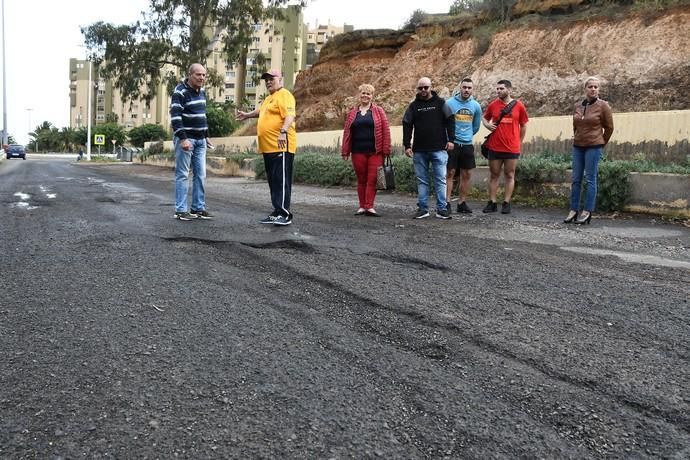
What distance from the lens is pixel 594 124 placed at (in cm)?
709

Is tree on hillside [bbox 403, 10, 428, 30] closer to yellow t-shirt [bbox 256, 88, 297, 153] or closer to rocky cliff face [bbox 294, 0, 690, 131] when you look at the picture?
rocky cliff face [bbox 294, 0, 690, 131]

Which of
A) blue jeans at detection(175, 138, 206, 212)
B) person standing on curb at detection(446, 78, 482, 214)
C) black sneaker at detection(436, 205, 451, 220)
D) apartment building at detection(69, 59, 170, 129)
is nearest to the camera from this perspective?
blue jeans at detection(175, 138, 206, 212)

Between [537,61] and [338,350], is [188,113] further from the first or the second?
[537,61]

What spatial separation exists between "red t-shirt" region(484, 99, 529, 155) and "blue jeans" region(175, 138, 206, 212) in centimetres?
392

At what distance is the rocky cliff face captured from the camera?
1510 centimetres

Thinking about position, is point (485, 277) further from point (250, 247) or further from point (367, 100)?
point (367, 100)

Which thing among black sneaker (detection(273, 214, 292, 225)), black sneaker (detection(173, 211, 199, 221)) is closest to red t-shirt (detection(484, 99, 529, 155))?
black sneaker (detection(273, 214, 292, 225))

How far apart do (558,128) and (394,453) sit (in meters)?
9.95

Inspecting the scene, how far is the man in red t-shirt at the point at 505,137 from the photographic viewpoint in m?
8.16

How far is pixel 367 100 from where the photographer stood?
7.89 m

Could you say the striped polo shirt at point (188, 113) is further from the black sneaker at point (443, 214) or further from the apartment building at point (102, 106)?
the apartment building at point (102, 106)

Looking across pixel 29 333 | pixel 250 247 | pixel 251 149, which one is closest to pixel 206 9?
pixel 251 149

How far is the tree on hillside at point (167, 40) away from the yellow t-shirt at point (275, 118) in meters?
29.4

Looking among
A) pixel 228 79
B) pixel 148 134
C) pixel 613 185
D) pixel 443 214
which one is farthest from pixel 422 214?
pixel 228 79
